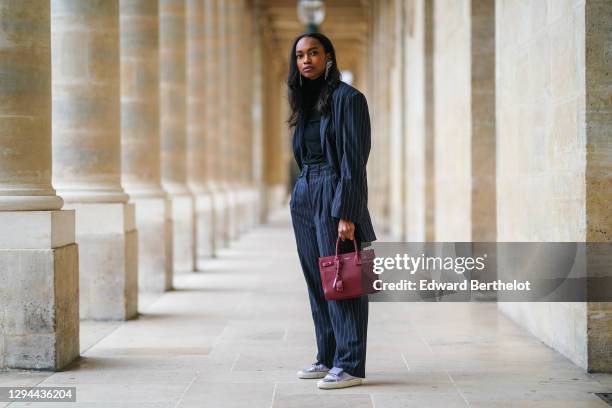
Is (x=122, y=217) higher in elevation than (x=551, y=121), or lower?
lower

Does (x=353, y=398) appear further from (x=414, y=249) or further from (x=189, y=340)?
(x=414, y=249)

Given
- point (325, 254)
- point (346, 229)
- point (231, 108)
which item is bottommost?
point (325, 254)

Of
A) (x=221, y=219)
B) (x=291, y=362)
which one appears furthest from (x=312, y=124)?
(x=221, y=219)

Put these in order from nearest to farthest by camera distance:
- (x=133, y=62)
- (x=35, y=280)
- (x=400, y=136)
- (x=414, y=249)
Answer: (x=35, y=280) → (x=133, y=62) → (x=414, y=249) → (x=400, y=136)

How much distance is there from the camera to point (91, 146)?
929cm

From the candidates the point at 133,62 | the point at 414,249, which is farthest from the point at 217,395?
the point at 414,249

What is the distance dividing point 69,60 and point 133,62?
2.39m

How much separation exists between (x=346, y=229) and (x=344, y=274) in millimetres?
288

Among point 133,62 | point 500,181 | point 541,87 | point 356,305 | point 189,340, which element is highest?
point 133,62

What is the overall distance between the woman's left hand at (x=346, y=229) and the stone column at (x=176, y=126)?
28.8 ft

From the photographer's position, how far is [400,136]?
19594 millimetres

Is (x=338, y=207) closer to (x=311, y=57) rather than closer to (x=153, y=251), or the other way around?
(x=311, y=57)

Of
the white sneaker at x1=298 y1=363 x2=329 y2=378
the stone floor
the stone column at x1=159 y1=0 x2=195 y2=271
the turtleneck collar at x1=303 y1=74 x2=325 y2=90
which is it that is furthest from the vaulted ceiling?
the white sneaker at x1=298 y1=363 x2=329 y2=378

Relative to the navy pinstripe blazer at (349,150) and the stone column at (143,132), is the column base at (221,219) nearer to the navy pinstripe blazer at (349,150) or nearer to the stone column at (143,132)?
the stone column at (143,132)
